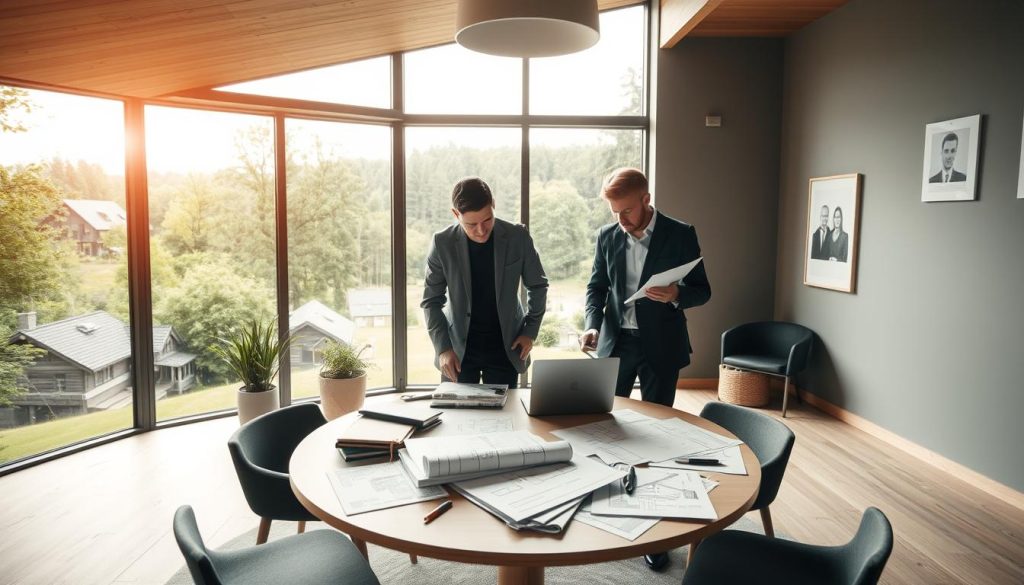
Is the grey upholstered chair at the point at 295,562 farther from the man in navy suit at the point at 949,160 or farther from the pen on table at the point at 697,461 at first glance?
the man in navy suit at the point at 949,160

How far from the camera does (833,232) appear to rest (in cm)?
515

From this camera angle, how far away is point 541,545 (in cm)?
131

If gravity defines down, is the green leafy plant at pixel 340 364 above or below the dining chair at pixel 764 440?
below

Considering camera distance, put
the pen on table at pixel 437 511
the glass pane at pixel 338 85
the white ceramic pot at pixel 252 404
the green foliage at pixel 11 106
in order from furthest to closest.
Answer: the glass pane at pixel 338 85 < the white ceramic pot at pixel 252 404 < the green foliage at pixel 11 106 < the pen on table at pixel 437 511

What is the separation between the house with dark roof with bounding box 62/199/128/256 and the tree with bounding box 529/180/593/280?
10.7ft

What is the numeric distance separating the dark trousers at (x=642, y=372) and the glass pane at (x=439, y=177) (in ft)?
10.3

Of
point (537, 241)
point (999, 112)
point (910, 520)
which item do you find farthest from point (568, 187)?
point (910, 520)

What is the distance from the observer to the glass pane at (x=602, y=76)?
5.75 m

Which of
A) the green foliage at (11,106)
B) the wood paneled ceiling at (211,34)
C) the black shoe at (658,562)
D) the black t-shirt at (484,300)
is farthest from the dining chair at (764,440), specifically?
the green foliage at (11,106)

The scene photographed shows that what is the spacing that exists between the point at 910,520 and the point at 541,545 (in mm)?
2871

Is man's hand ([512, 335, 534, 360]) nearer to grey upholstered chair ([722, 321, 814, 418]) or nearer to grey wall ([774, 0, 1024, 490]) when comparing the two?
grey wall ([774, 0, 1024, 490])

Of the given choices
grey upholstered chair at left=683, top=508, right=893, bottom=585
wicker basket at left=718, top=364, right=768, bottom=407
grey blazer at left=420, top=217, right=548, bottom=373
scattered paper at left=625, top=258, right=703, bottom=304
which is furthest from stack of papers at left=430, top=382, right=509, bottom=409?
wicker basket at left=718, top=364, right=768, bottom=407

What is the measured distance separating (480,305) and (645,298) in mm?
725

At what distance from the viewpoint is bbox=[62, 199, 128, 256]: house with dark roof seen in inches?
162
